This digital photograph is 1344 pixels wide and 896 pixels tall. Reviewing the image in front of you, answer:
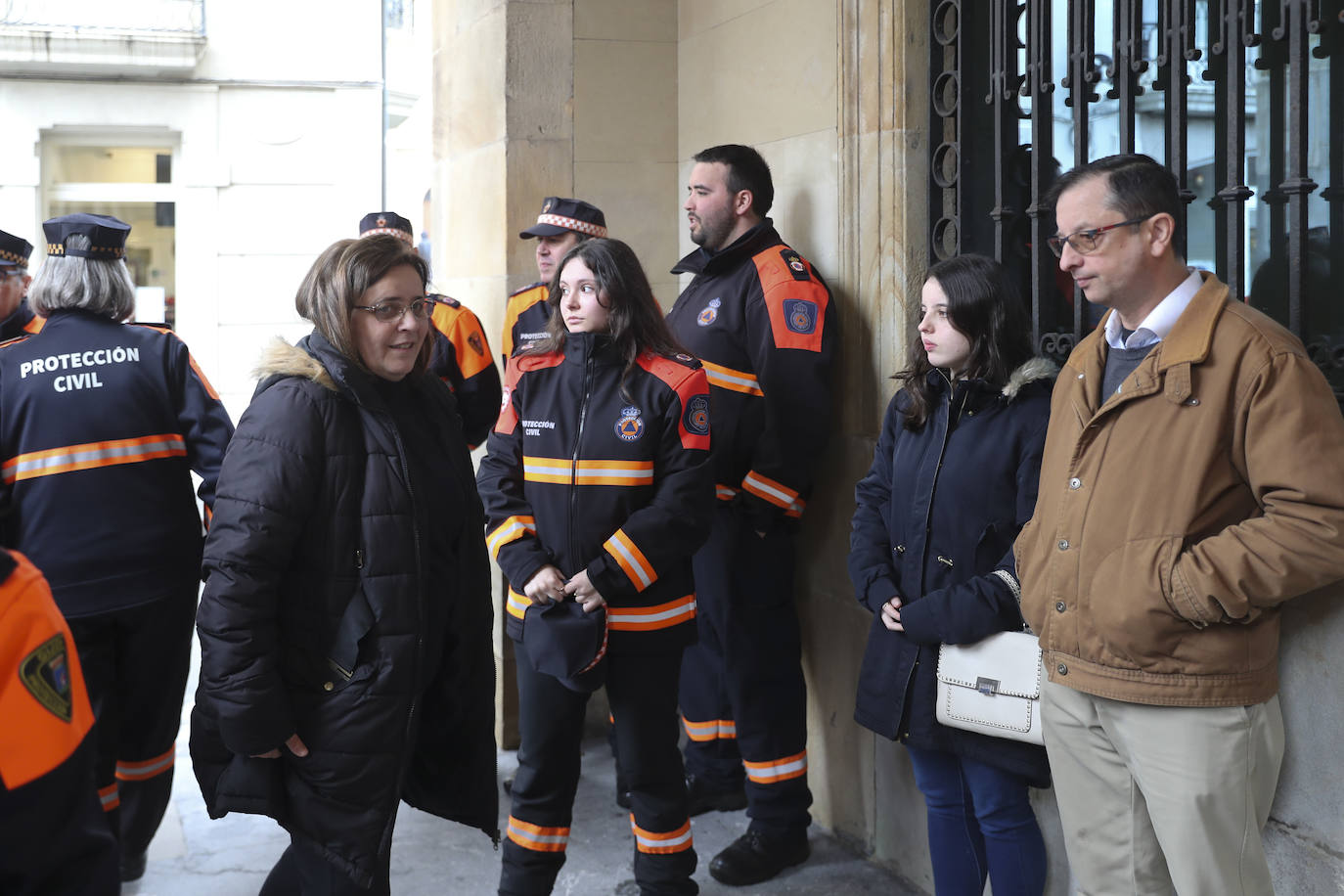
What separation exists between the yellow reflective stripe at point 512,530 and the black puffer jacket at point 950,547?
857 millimetres

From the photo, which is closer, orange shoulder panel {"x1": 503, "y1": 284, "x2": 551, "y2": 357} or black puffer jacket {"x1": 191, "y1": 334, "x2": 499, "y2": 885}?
black puffer jacket {"x1": 191, "y1": 334, "x2": 499, "y2": 885}

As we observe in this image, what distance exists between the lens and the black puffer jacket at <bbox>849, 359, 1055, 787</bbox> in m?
2.92

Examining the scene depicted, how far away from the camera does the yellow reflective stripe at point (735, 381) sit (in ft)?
12.6

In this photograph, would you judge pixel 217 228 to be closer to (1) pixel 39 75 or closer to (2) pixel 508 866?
(1) pixel 39 75

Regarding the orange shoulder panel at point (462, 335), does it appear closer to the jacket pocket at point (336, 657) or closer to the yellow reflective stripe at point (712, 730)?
the yellow reflective stripe at point (712, 730)

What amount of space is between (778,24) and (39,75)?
10.4 metres

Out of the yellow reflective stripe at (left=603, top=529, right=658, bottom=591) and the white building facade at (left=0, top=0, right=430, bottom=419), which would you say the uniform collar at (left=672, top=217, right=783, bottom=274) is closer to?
the yellow reflective stripe at (left=603, top=529, right=658, bottom=591)

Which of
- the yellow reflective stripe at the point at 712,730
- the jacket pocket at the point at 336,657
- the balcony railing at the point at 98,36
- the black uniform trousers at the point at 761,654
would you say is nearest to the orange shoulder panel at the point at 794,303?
the black uniform trousers at the point at 761,654

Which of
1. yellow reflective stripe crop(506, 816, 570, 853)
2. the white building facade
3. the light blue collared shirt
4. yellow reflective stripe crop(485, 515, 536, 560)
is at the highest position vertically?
the white building facade

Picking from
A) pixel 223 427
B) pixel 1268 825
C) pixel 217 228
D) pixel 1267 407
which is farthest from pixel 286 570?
pixel 217 228

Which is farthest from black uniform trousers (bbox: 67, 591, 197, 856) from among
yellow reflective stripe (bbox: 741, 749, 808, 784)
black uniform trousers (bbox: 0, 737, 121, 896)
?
black uniform trousers (bbox: 0, 737, 121, 896)

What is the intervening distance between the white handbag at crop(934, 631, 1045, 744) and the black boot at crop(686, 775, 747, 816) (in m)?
1.57

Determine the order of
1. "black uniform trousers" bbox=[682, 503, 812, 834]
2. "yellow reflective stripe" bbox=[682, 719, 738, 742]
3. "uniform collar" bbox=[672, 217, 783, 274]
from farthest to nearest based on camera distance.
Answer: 1. "yellow reflective stripe" bbox=[682, 719, 738, 742]
2. "uniform collar" bbox=[672, 217, 783, 274]
3. "black uniform trousers" bbox=[682, 503, 812, 834]

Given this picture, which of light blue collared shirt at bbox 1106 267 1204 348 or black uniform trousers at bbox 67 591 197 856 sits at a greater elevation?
light blue collared shirt at bbox 1106 267 1204 348
